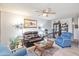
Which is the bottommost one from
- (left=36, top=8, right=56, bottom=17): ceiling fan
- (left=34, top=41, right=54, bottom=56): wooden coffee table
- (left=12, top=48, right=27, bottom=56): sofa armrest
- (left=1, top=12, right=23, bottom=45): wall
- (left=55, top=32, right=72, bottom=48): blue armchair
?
(left=12, top=48, right=27, bottom=56): sofa armrest

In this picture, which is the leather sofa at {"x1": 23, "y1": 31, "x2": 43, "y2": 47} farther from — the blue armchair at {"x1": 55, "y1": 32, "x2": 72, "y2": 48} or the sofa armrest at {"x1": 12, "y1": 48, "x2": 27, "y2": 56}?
the blue armchair at {"x1": 55, "y1": 32, "x2": 72, "y2": 48}

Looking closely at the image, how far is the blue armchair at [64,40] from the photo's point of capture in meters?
2.09

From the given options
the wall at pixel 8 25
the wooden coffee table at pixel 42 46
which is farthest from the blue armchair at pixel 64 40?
the wall at pixel 8 25

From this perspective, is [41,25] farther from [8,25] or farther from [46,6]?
[8,25]

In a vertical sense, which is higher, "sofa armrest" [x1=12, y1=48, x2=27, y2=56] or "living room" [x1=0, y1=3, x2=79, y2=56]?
"living room" [x1=0, y1=3, x2=79, y2=56]

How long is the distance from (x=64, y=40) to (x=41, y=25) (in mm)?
491

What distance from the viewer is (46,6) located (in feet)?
6.91

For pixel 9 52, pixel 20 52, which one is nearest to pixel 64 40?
pixel 20 52

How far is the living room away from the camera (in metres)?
2.09

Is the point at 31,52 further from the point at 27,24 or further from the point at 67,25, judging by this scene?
the point at 67,25

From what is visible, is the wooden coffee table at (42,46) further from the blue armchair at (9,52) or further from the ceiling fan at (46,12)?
the ceiling fan at (46,12)

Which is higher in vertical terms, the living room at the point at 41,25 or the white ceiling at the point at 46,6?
the white ceiling at the point at 46,6

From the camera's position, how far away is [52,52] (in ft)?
7.05

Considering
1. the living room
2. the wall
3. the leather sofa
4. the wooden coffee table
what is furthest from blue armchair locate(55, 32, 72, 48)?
the wall
